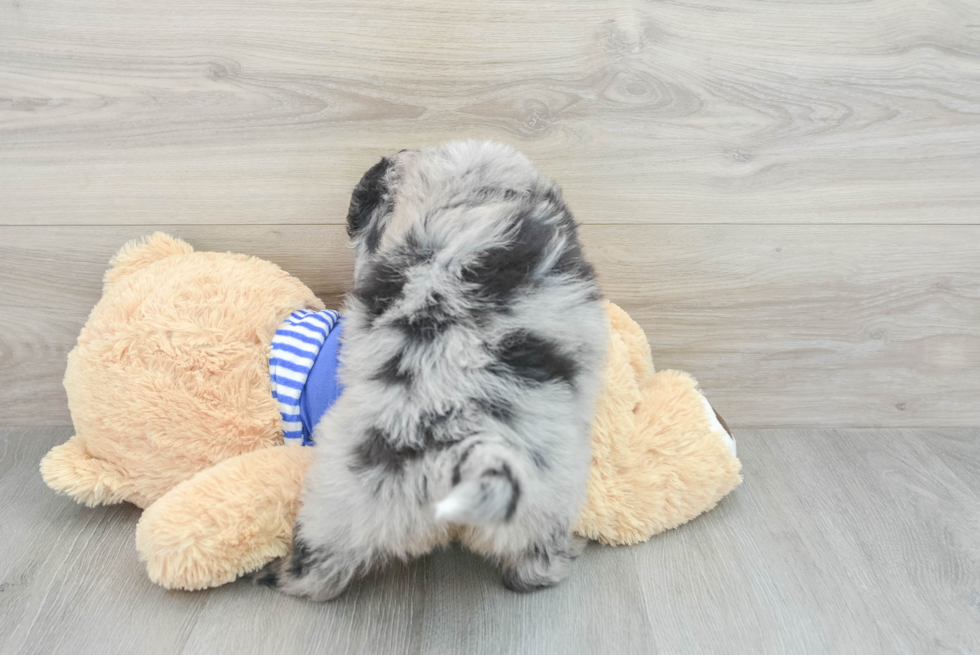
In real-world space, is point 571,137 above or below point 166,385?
above

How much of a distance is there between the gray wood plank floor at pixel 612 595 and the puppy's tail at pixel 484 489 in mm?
211

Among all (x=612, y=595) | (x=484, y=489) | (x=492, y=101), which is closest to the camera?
(x=484, y=489)

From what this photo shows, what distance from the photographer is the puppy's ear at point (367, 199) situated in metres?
0.79

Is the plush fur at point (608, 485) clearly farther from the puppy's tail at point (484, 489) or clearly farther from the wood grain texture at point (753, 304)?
the puppy's tail at point (484, 489)

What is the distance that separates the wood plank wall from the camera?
Answer: 2.86 feet

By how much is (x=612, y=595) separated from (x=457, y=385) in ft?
1.02

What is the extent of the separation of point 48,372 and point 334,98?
59 centimetres

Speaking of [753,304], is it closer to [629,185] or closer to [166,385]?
[629,185]

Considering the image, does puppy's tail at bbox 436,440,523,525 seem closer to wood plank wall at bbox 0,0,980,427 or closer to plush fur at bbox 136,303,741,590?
plush fur at bbox 136,303,741,590

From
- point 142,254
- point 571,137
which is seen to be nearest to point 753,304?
point 571,137

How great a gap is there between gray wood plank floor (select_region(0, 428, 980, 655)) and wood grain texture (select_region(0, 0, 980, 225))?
16.1 inches

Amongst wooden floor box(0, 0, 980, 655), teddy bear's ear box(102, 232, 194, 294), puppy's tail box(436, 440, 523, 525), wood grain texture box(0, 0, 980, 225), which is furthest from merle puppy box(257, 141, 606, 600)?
teddy bear's ear box(102, 232, 194, 294)

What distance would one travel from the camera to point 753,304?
3.26 ft

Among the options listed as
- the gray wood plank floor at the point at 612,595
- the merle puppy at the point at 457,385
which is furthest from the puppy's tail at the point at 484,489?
the gray wood plank floor at the point at 612,595
